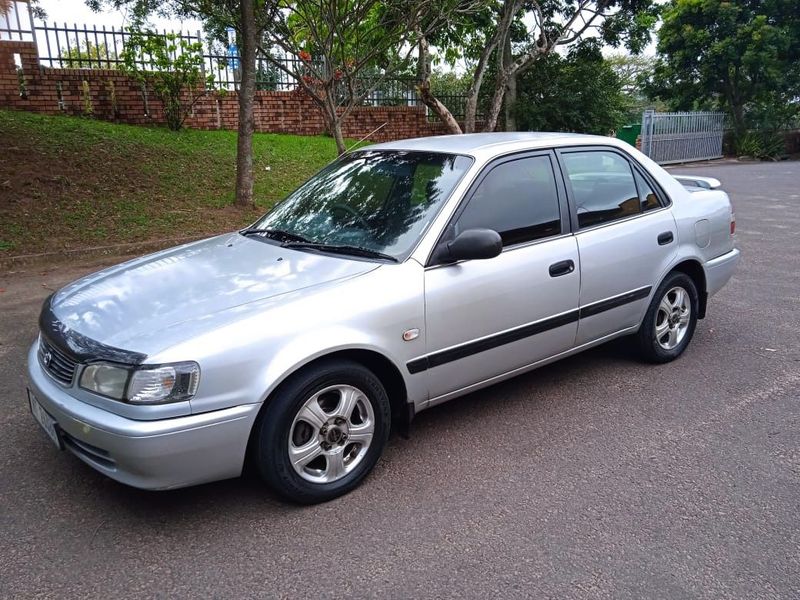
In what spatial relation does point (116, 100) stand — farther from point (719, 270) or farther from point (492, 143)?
point (719, 270)

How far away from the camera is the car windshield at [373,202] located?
3.61 meters

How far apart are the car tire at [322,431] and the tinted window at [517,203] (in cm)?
104

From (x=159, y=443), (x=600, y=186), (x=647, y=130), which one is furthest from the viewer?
(x=647, y=130)

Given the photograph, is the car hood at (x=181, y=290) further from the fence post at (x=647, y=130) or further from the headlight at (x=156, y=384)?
the fence post at (x=647, y=130)

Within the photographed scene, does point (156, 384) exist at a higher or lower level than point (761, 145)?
higher

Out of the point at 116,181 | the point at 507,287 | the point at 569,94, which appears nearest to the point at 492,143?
the point at 507,287

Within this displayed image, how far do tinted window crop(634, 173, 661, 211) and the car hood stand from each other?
2.21 m

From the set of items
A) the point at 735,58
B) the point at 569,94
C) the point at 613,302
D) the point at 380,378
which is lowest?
the point at 380,378

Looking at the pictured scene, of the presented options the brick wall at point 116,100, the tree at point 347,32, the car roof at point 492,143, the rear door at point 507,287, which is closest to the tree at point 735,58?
the brick wall at point 116,100

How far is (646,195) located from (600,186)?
46 cm

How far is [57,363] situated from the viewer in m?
3.03

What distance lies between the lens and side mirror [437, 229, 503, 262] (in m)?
3.34

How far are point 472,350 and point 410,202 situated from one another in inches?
35.0

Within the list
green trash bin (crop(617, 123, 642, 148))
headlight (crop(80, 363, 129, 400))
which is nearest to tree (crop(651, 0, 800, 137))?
green trash bin (crop(617, 123, 642, 148))
